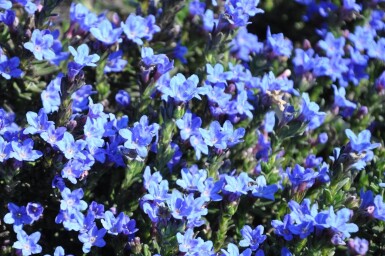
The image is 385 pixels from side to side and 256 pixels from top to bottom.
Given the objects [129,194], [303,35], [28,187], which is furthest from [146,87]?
[303,35]

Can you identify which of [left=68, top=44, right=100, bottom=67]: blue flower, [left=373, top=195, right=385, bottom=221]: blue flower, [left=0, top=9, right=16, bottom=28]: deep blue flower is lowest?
[left=373, top=195, right=385, bottom=221]: blue flower

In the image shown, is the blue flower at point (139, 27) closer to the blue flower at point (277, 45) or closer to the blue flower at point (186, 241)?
the blue flower at point (277, 45)

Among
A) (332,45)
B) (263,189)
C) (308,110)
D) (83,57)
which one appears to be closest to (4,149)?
(83,57)

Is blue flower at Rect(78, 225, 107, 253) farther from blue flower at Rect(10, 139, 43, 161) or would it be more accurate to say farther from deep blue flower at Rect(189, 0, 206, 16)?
deep blue flower at Rect(189, 0, 206, 16)

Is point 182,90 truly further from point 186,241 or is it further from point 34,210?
point 34,210

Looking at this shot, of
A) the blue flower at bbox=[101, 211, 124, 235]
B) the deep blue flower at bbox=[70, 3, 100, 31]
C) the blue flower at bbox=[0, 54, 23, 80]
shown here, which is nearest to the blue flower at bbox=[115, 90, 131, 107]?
the deep blue flower at bbox=[70, 3, 100, 31]

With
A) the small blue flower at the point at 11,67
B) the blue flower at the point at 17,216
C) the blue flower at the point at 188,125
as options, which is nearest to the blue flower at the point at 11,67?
the small blue flower at the point at 11,67
